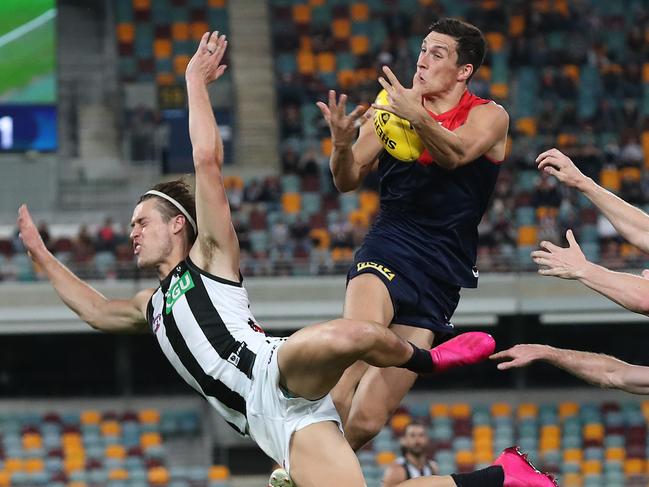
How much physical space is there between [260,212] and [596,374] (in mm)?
10759

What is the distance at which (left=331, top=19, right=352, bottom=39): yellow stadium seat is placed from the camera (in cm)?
2016

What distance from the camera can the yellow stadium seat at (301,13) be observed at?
20406 mm

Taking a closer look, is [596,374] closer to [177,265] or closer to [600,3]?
[177,265]

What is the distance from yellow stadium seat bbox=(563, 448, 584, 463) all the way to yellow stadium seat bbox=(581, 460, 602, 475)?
8cm

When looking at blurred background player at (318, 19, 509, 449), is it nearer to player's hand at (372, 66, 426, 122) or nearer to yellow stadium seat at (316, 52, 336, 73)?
player's hand at (372, 66, 426, 122)

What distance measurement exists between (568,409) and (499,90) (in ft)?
14.9

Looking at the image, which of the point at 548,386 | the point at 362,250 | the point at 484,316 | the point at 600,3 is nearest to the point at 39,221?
the point at 484,316

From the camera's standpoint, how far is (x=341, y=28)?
20266 millimetres

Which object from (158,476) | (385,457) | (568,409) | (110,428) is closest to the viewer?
(158,476)

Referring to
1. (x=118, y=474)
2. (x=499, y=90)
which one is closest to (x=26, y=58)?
(x=118, y=474)

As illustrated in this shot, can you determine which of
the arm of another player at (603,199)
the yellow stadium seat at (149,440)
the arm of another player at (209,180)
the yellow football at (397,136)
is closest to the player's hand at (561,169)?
the arm of another player at (603,199)

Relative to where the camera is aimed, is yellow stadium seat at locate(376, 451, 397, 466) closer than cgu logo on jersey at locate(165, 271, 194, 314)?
No

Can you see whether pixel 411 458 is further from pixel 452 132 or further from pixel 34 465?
pixel 34 465

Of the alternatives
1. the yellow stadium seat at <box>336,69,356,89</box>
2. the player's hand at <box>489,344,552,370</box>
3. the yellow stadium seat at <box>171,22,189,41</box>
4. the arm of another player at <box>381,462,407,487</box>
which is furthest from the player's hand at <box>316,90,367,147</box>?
the yellow stadium seat at <box>171,22,189,41</box>
